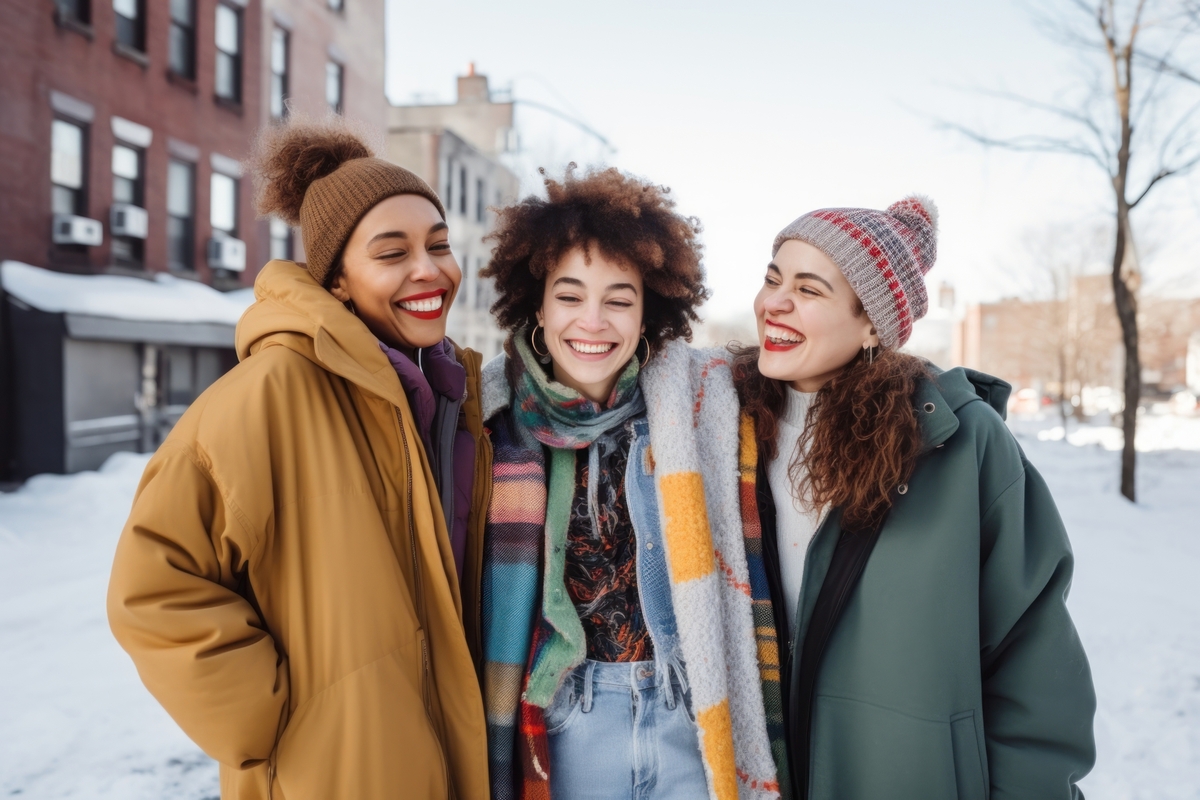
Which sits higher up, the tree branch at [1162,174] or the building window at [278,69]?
the building window at [278,69]

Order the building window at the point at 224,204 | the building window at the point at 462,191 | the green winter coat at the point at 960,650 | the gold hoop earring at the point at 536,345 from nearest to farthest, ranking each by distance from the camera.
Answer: the green winter coat at the point at 960,650 → the gold hoop earring at the point at 536,345 → the building window at the point at 224,204 → the building window at the point at 462,191

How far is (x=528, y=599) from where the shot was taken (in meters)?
2.27

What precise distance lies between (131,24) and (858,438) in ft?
45.8

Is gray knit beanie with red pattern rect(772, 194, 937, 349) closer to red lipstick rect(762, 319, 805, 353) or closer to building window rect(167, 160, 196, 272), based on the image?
red lipstick rect(762, 319, 805, 353)

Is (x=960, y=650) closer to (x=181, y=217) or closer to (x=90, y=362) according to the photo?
(x=90, y=362)

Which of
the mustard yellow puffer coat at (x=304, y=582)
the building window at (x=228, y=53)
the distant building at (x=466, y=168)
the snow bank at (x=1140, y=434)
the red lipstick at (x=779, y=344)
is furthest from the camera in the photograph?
the distant building at (x=466, y=168)

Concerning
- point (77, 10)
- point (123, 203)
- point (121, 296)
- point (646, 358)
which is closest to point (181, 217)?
point (123, 203)

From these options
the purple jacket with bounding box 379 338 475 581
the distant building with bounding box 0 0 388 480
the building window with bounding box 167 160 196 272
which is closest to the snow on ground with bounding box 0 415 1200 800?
the distant building with bounding box 0 0 388 480

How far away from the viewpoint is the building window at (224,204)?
14133 millimetres

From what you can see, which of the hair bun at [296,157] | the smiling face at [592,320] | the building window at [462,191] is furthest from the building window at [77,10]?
the building window at [462,191]

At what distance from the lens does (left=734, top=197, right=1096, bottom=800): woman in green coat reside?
210 centimetres

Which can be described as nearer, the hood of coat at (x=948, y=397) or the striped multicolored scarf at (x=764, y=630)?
the hood of coat at (x=948, y=397)

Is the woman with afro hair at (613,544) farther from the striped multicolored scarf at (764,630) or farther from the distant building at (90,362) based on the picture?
the distant building at (90,362)

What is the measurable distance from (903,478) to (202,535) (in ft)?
5.58
